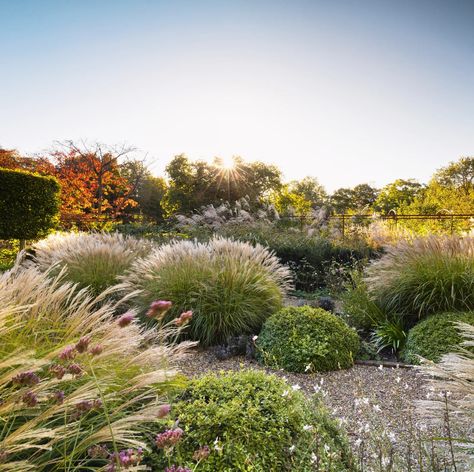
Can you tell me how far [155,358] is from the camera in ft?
7.28

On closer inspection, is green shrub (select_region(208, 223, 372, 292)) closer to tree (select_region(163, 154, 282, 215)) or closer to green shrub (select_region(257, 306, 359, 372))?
green shrub (select_region(257, 306, 359, 372))

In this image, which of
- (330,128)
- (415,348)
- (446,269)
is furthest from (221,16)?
(415,348)

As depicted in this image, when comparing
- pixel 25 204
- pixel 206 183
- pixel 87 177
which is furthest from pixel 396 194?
pixel 25 204

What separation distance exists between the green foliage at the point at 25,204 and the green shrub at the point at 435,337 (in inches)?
404

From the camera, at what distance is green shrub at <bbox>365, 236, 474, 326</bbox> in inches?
178

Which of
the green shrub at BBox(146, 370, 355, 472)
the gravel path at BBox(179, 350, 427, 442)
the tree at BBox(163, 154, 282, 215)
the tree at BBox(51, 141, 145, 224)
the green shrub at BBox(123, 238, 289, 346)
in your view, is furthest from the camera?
the tree at BBox(163, 154, 282, 215)

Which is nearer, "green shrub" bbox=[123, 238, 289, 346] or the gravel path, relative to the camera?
the gravel path

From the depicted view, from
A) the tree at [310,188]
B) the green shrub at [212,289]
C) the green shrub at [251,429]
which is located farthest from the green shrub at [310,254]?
the tree at [310,188]

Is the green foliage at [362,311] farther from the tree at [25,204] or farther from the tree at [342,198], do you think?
the tree at [342,198]

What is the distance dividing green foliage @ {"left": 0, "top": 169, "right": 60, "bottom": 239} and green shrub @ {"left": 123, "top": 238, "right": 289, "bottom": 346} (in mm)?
7480

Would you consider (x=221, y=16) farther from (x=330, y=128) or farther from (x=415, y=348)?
(x=415, y=348)

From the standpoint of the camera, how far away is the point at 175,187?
23.5m

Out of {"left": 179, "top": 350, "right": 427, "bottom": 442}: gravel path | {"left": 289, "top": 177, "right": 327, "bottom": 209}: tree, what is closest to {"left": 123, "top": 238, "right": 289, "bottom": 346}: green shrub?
{"left": 179, "top": 350, "right": 427, "bottom": 442}: gravel path

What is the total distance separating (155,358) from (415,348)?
296cm
